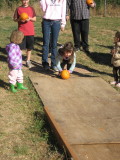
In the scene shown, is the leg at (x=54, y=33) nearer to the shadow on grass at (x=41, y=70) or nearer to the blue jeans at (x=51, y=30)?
the blue jeans at (x=51, y=30)

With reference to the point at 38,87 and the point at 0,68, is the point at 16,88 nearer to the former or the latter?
the point at 38,87

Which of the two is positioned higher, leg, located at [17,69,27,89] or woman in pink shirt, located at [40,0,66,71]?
woman in pink shirt, located at [40,0,66,71]

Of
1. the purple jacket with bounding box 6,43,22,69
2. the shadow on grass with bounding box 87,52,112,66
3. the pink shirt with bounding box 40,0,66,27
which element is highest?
the pink shirt with bounding box 40,0,66,27

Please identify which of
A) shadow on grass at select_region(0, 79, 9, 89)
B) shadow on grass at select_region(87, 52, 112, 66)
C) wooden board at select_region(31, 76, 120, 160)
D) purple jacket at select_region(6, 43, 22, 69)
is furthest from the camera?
shadow on grass at select_region(87, 52, 112, 66)

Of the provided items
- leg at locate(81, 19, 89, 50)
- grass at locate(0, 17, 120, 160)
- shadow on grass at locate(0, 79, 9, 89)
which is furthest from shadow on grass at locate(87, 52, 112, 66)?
shadow on grass at locate(0, 79, 9, 89)

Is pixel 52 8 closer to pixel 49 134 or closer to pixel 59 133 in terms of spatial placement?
pixel 49 134

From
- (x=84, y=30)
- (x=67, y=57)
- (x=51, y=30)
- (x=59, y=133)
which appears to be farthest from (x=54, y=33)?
(x=59, y=133)

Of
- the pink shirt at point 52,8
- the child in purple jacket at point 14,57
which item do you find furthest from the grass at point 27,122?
the pink shirt at point 52,8

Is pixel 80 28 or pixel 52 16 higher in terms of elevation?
pixel 52 16

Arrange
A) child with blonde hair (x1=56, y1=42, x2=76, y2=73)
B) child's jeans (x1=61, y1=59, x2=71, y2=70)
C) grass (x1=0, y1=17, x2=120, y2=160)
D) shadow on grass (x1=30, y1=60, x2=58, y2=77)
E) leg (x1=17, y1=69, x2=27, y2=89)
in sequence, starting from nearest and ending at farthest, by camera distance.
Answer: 1. grass (x1=0, y1=17, x2=120, y2=160)
2. leg (x1=17, y1=69, x2=27, y2=89)
3. child with blonde hair (x1=56, y1=42, x2=76, y2=73)
4. child's jeans (x1=61, y1=59, x2=71, y2=70)
5. shadow on grass (x1=30, y1=60, x2=58, y2=77)

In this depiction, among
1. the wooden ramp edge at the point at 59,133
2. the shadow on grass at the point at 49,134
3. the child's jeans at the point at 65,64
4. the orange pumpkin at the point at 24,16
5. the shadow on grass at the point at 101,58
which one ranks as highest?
the orange pumpkin at the point at 24,16

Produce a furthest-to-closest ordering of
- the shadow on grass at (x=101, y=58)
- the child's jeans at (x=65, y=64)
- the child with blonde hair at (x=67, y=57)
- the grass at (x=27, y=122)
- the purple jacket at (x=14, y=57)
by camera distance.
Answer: the shadow on grass at (x=101, y=58) → the child's jeans at (x=65, y=64) → the child with blonde hair at (x=67, y=57) → the purple jacket at (x=14, y=57) → the grass at (x=27, y=122)

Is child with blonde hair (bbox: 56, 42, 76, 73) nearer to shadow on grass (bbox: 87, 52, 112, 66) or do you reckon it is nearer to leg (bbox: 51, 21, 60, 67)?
leg (bbox: 51, 21, 60, 67)

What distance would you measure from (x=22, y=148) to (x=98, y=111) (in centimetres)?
173
